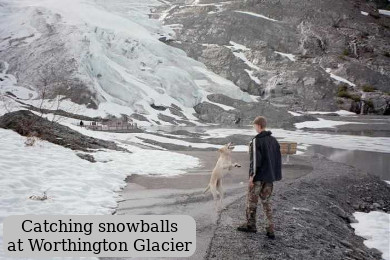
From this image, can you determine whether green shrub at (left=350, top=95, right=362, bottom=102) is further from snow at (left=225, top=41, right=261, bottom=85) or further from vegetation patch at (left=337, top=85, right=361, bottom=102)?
snow at (left=225, top=41, right=261, bottom=85)

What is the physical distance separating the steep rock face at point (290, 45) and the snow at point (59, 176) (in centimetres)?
6288

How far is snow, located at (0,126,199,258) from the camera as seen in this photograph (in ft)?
24.1

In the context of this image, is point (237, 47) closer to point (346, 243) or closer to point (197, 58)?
point (197, 58)

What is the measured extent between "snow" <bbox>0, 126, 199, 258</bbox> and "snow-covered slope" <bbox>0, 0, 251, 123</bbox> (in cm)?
3300

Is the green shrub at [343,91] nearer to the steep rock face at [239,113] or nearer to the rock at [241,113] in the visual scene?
the steep rock face at [239,113]

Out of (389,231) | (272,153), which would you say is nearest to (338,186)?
(389,231)

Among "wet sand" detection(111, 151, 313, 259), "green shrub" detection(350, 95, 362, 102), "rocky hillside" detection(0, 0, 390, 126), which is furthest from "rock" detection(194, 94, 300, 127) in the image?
"wet sand" detection(111, 151, 313, 259)

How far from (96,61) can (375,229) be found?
50.1 m

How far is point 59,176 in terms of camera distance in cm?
978

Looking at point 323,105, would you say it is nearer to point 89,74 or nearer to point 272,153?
point 89,74

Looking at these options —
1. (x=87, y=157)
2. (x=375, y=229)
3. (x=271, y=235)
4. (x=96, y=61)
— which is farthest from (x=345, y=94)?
(x=271, y=235)

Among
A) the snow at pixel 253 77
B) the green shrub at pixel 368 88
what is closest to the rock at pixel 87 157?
the snow at pixel 253 77

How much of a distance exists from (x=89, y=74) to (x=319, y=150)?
36691mm
